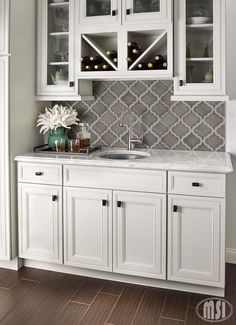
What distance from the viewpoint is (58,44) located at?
3.16m

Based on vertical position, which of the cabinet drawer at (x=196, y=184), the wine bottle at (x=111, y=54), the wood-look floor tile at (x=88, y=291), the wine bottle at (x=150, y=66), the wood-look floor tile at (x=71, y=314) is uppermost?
the wine bottle at (x=111, y=54)

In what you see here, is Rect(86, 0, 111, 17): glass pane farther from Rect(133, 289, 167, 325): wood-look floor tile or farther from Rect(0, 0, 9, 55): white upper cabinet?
Rect(133, 289, 167, 325): wood-look floor tile

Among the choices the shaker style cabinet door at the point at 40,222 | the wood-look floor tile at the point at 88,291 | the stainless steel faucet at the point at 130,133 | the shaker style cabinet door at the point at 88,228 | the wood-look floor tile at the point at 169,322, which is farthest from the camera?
the stainless steel faucet at the point at 130,133

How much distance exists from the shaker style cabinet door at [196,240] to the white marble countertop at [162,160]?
214 millimetres

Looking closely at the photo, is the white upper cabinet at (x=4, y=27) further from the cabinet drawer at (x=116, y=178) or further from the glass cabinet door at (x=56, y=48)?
the cabinet drawer at (x=116, y=178)

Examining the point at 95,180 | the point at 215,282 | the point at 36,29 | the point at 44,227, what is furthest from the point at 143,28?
the point at 215,282

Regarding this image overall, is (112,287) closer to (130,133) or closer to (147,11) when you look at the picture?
(130,133)

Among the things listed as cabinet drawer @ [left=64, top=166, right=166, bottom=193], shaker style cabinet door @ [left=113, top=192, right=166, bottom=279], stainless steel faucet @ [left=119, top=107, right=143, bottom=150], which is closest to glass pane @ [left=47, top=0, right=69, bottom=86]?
stainless steel faucet @ [left=119, top=107, right=143, bottom=150]

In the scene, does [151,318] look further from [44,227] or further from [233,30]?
[233,30]

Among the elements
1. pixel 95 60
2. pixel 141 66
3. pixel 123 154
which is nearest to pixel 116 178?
pixel 123 154

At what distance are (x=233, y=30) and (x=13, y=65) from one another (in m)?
1.70

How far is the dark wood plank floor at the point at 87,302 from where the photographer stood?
91.7 inches

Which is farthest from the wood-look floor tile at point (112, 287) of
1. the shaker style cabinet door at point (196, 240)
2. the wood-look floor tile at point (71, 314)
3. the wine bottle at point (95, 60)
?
the wine bottle at point (95, 60)

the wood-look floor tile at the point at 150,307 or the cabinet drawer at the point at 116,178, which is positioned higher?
the cabinet drawer at the point at 116,178
